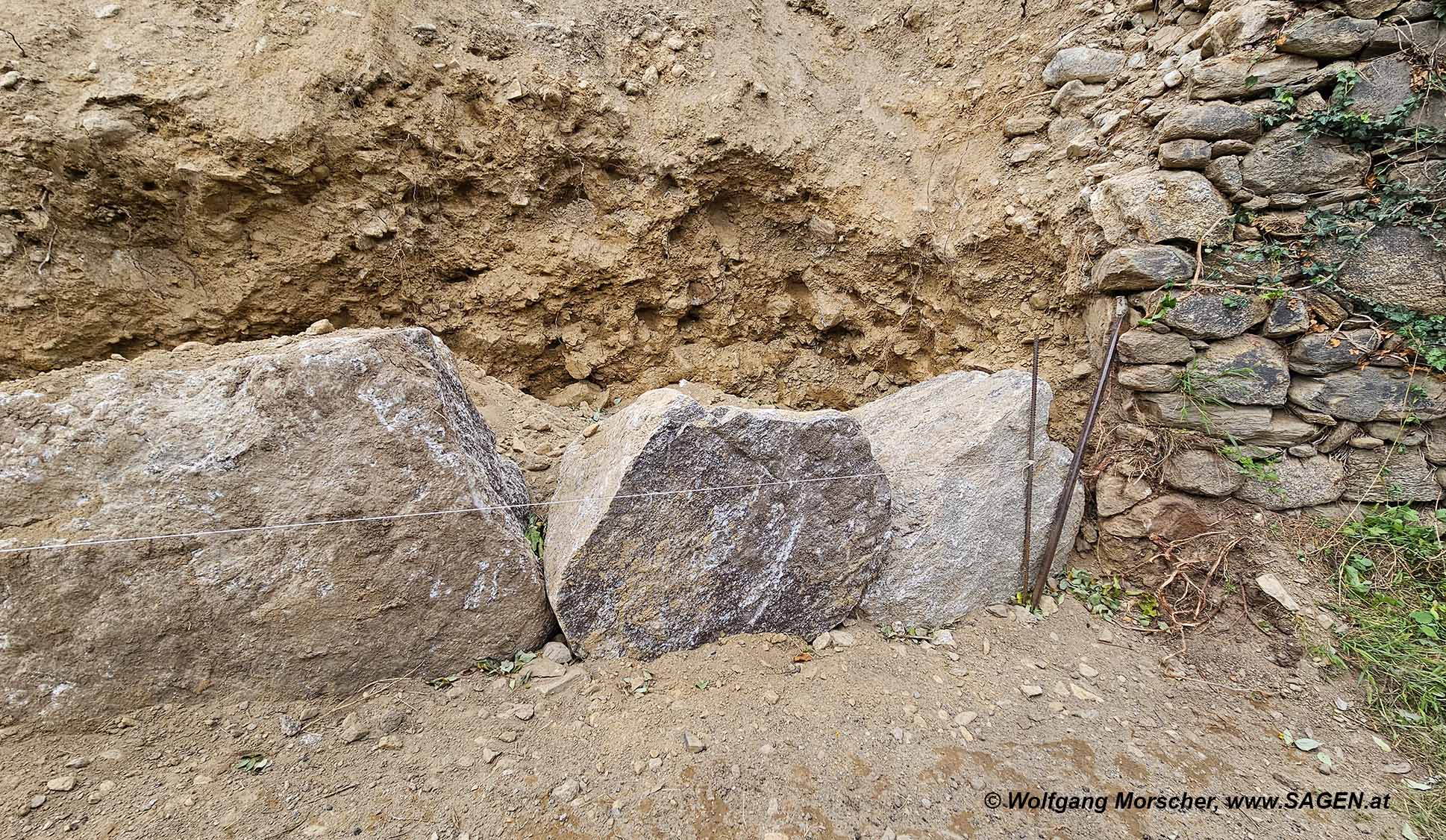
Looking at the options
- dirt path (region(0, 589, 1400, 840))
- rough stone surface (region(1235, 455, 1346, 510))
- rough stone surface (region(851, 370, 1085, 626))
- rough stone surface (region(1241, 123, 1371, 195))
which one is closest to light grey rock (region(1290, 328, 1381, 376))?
rough stone surface (region(1235, 455, 1346, 510))

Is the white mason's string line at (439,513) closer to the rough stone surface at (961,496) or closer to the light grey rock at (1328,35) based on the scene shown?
the rough stone surface at (961,496)

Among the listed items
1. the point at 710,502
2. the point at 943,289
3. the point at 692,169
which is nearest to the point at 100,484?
the point at 710,502

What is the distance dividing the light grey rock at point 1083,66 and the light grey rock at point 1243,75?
0.58 meters

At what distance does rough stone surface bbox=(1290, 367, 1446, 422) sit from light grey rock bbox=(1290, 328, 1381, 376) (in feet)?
0.17

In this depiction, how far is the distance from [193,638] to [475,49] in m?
3.24

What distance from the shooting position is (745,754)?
2057mm

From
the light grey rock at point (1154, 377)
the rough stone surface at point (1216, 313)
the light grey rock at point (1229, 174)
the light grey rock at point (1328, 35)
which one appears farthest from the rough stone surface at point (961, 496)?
the light grey rock at point (1328, 35)

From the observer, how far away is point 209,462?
1.92 m

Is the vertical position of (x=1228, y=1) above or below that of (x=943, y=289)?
above

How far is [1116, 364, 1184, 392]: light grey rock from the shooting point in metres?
2.88

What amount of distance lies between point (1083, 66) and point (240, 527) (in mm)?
4785

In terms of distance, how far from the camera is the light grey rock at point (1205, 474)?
9.48 feet

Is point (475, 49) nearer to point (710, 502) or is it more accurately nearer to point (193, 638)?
point (710, 502)

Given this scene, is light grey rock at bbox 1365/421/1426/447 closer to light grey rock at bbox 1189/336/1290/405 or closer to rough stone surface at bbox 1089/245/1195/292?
light grey rock at bbox 1189/336/1290/405
